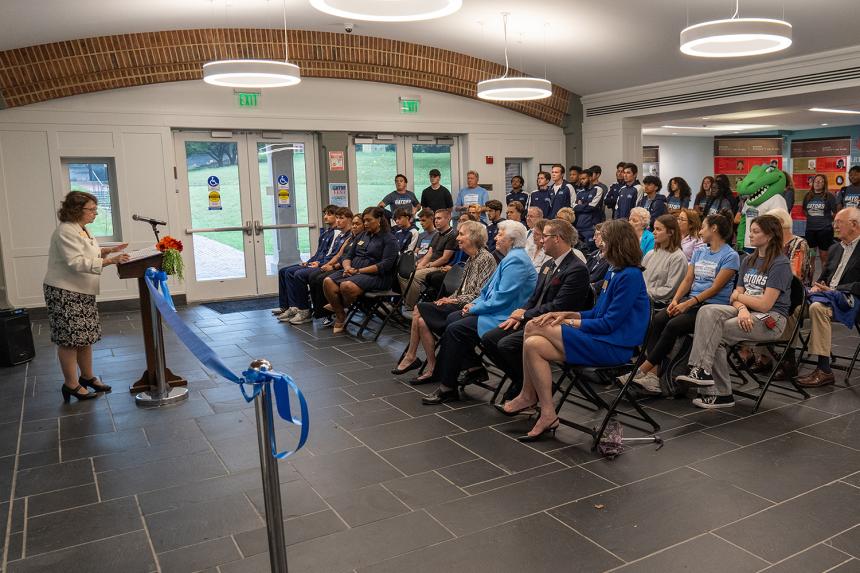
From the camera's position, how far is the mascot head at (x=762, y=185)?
25.6 feet

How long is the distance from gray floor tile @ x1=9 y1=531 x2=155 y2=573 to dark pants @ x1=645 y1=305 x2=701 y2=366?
3.13 metres

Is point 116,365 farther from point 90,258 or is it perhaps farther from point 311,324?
point 311,324

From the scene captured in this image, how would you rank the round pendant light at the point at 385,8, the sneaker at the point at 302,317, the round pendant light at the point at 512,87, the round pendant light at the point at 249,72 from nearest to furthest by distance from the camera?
the round pendant light at the point at 385,8
the round pendant light at the point at 249,72
the sneaker at the point at 302,317
the round pendant light at the point at 512,87

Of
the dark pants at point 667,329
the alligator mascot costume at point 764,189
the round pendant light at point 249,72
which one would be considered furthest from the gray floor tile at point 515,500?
the alligator mascot costume at point 764,189

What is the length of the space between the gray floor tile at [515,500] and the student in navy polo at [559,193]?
727 cm

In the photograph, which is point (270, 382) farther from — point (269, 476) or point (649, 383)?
point (649, 383)

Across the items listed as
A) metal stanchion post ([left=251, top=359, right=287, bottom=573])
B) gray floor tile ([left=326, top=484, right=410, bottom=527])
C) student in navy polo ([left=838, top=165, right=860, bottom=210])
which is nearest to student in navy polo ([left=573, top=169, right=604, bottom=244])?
student in navy polo ([left=838, top=165, right=860, bottom=210])

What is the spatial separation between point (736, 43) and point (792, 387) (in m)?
3.11

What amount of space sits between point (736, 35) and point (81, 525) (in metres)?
5.45

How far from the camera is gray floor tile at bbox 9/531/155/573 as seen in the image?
268 cm

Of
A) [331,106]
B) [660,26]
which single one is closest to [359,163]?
[331,106]

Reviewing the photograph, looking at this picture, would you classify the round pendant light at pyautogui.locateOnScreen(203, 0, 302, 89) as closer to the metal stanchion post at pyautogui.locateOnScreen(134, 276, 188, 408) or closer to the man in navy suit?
the metal stanchion post at pyautogui.locateOnScreen(134, 276, 188, 408)

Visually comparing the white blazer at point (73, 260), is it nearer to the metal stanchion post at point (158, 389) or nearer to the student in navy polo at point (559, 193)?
the metal stanchion post at point (158, 389)

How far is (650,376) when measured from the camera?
4.58m
